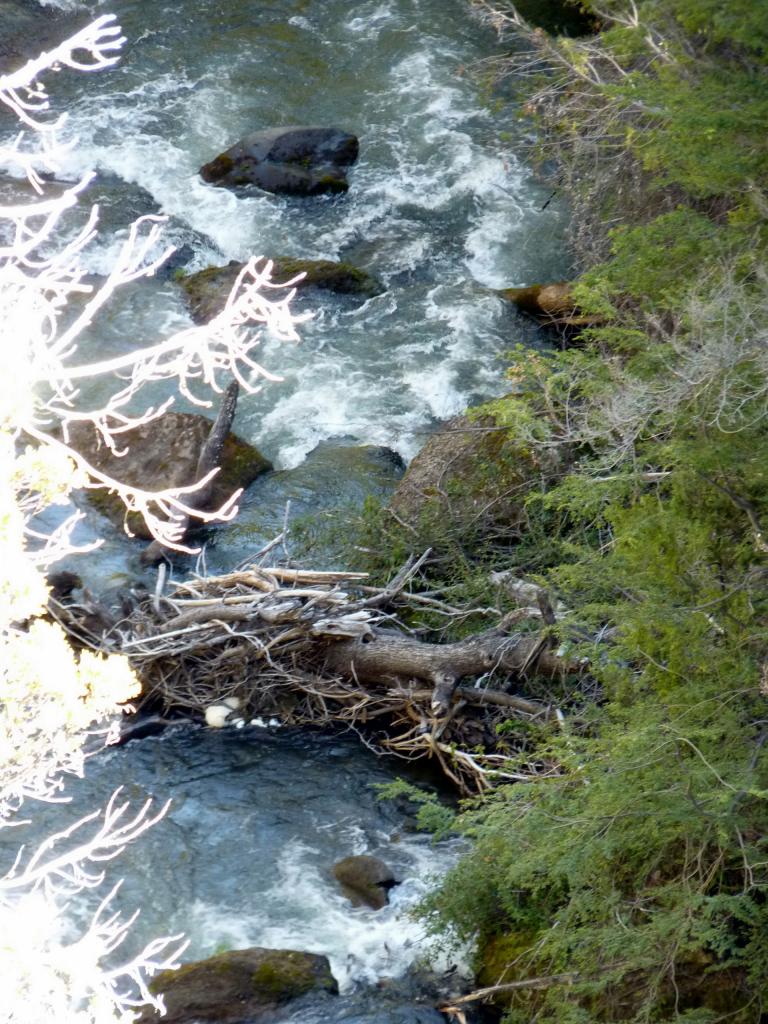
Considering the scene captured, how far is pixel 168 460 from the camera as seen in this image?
10219mm

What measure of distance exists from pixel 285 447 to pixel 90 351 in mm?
2510

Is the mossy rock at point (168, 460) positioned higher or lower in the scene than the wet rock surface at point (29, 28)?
lower

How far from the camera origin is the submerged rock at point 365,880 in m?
6.82

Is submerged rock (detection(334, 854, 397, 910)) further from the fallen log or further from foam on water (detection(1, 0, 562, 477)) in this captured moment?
foam on water (detection(1, 0, 562, 477))

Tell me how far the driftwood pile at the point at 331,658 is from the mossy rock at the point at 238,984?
5.09 ft

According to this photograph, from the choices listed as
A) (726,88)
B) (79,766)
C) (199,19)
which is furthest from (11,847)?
(199,19)

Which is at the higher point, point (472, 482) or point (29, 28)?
point (29, 28)

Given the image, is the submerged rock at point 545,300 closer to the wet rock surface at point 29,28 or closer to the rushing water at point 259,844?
the rushing water at point 259,844

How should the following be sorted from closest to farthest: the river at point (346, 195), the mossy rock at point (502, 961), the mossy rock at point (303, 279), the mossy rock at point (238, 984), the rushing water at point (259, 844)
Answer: the mossy rock at point (502, 961) → the mossy rock at point (238, 984) → the rushing water at point (259, 844) → the river at point (346, 195) → the mossy rock at point (303, 279)

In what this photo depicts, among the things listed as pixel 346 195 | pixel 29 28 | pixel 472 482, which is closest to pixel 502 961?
pixel 472 482

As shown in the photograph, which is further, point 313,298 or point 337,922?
point 313,298

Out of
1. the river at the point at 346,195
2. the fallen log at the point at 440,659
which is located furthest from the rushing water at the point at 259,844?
the river at the point at 346,195

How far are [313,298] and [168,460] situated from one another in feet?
11.1

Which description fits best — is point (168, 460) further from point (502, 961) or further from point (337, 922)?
point (502, 961)
